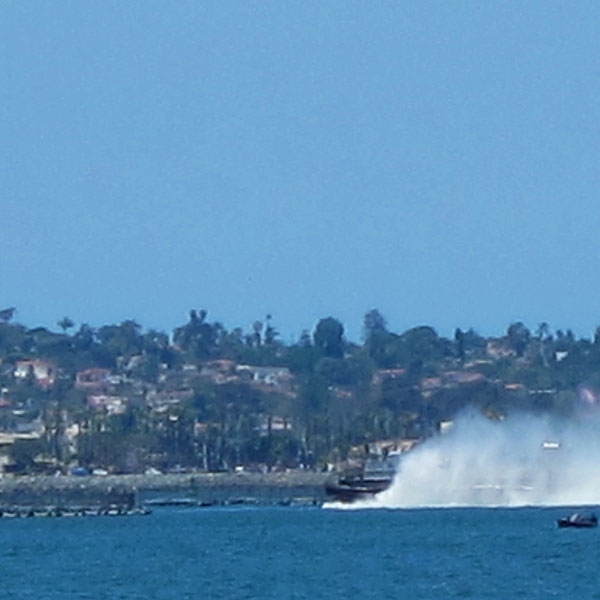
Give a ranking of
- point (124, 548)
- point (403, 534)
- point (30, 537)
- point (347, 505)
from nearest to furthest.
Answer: point (124, 548) → point (403, 534) → point (30, 537) → point (347, 505)

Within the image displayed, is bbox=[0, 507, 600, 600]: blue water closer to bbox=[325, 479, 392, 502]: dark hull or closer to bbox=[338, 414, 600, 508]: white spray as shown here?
bbox=[338, 414, 600, 508]: white spray

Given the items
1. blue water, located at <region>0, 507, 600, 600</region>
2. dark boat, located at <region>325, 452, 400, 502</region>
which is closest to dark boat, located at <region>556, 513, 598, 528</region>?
blue water, located at <region>0, 507, 600, 600</region>

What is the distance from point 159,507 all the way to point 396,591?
106030 mm

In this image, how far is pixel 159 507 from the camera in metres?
191

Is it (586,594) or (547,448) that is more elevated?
(547,448)

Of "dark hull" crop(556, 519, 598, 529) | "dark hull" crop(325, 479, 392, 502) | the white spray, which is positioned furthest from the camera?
"dark hull" crop(325, 479, 392, 502)

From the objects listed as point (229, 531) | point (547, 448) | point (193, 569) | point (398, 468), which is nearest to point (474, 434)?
point (547, 448)

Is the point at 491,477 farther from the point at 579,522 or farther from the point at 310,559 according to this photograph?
the point at 310,559

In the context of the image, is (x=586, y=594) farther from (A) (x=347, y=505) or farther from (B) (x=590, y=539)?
(A) (x=347, y=505)

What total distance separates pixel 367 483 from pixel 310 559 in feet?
228

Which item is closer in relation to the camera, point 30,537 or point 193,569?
point 193,569

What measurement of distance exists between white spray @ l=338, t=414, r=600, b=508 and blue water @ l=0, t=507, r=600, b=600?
19.4 m

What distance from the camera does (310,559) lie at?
102688 mm

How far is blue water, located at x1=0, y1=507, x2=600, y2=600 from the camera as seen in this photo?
87.4 meters
